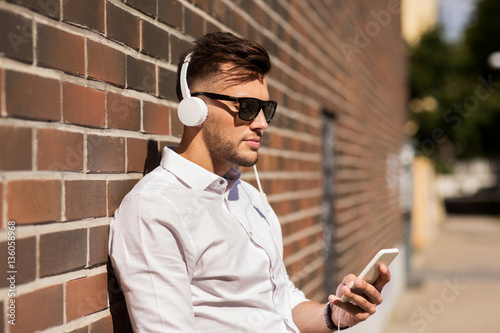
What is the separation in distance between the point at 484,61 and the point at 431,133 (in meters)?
8.72

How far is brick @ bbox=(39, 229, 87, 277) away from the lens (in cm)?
149

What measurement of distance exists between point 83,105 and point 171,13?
0.76 meters

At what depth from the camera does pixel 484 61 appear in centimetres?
2942

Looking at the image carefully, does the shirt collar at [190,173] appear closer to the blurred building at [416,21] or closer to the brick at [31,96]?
the brick at [31,96]

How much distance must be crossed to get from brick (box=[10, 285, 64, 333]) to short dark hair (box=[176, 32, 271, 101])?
2.78 ft

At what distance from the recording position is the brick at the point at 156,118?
6.96 ft

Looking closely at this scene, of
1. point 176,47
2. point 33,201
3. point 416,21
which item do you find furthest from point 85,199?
point 416,21

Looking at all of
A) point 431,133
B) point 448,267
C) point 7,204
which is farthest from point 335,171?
point 431,133

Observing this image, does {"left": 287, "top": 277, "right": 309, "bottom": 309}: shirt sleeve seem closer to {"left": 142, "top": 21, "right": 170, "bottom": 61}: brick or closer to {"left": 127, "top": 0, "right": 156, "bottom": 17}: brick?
{"left": 142, "top": 21, "right": 170, "bottom": 61}: brick

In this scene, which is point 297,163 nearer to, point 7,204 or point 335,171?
point 335,171

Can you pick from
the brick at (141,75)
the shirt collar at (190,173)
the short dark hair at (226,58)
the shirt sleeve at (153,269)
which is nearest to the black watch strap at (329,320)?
the shirt collar at (190,173)

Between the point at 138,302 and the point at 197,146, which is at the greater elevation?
the point at 197,146

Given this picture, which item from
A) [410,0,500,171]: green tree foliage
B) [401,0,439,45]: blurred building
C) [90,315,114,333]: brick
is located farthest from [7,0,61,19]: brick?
[401,0,439,45]: blurred building

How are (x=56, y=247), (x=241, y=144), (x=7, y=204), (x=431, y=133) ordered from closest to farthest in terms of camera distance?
(x=7, y=204), (x=56, y=247), (x=241, y=144), (x=431, y=133)
